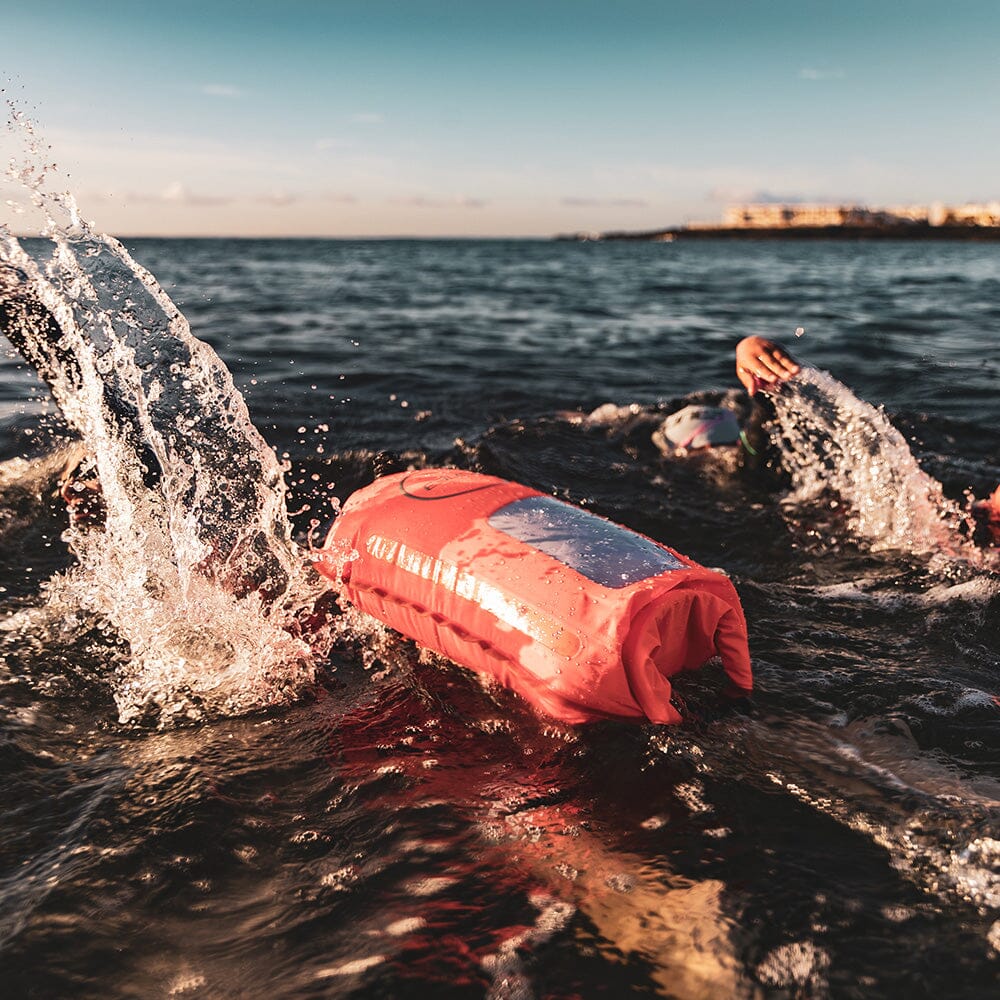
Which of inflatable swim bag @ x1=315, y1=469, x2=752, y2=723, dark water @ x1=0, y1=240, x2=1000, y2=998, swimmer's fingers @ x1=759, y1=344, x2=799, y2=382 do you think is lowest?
dark water @ x1=0, y1=240, x2=1000, y2=998

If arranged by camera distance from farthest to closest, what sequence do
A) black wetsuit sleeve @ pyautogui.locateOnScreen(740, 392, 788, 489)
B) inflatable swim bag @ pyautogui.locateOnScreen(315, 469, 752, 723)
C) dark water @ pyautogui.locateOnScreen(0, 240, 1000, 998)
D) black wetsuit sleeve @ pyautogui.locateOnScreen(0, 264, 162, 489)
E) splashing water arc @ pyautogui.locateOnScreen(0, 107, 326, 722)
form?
black wetsuit sleeve @ pyautogui.locateOnScreen(740, 392, 788, 489)
black wetsuit sleeve @ pyautogui.locateOnScreen(0, 264, 162, 489)
splashing water arc @ pyautogui.locateOnScreen(0, 107, 326, 722)
inflatable swim bag @ pyautogui.locateOnScreen(315, 469, 752, 723)
dark water @ pyautogui.locateOnScreen(0, 240, 1000, 998)

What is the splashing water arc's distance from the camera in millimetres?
4559

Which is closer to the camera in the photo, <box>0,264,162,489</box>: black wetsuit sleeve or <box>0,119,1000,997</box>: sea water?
<box>0,119,1000,997</box>: sea water

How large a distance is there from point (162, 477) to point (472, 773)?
2.78m

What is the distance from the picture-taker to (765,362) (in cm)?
634

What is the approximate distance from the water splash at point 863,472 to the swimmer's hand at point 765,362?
205mm

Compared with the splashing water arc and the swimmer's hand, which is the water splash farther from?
the splashing water arc

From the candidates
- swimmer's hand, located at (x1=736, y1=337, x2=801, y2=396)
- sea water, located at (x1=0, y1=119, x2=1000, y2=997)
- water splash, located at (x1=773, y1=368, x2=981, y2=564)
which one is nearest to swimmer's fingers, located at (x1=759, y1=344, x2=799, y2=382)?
swimmer's hand, located at (x1=736, y1=337, x2=801, y2=396)

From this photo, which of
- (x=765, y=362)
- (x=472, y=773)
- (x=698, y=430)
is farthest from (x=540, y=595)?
(x=698, y=430)

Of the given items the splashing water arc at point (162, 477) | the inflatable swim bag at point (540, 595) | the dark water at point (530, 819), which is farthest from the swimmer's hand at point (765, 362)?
the splashing water arc at point (162, 477)

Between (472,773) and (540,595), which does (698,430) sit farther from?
(472,773)

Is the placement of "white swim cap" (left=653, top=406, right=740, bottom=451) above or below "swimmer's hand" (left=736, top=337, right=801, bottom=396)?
below

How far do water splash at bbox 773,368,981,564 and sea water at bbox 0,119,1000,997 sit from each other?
1.3 inches

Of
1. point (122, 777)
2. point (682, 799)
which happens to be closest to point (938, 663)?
point (682, 799)
